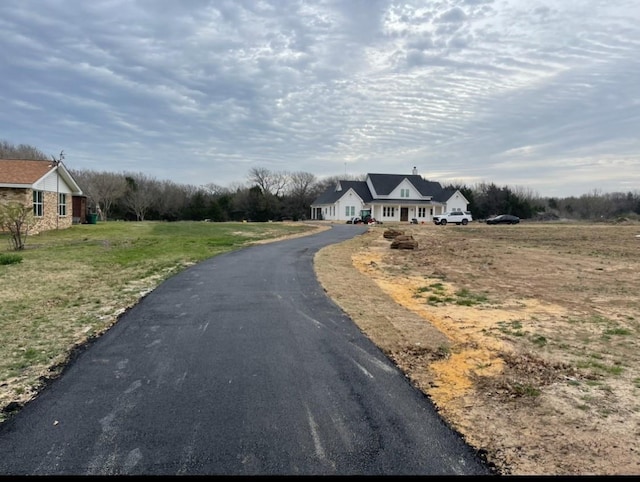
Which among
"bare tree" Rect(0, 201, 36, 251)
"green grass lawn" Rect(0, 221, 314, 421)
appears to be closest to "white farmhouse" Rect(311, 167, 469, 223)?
"green grass lawn" Rect(0, 221, 314, 421)

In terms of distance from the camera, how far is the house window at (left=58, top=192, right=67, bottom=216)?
31.5m

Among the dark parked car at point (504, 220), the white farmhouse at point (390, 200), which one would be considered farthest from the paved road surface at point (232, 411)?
the dark parked car at point (504, 220)

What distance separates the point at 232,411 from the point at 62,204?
1325 inches

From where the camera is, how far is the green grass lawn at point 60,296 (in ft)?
17.5

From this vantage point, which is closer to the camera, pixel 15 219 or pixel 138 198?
pixel 15 219

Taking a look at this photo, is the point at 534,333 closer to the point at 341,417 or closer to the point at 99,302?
the point at 341,417

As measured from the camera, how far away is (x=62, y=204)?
105 ft

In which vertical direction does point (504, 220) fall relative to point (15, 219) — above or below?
above

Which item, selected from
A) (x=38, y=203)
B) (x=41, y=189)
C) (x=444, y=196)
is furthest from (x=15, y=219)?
(x=444, y=196)

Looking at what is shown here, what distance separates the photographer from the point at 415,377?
5070 mm

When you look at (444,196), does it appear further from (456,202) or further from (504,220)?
(504,220)

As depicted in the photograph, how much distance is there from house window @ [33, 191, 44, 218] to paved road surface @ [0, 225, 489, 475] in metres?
25.1

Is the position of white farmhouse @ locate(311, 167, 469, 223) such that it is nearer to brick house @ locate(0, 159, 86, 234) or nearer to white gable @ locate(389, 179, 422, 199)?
white gable @ locate(389, 179, 422, 199)

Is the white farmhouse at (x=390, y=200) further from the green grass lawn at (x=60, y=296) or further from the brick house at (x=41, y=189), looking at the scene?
the green grass lawn at (x=60, y=296)
